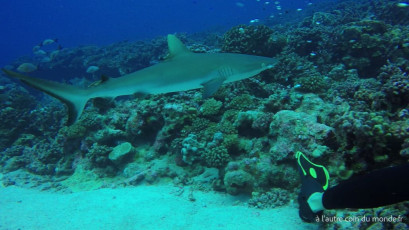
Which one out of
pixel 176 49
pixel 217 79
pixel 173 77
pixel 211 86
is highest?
pixel 176 49

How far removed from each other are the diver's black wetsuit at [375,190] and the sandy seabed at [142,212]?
1019 mm

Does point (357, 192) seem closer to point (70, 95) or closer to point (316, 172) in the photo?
point (316, 172)

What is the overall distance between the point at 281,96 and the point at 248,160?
218 centimetres

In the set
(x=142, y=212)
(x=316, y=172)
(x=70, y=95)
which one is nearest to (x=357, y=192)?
(x=316, y=172)

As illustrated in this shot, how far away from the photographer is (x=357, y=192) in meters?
2.57

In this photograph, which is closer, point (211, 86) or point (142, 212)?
point (211, 86)

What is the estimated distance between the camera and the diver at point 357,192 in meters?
2.31

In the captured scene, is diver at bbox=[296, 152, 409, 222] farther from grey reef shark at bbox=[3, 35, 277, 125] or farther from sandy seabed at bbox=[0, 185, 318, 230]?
grey reef shark at bbox=[3, 35, 277, 125]

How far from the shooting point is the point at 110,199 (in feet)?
17.8

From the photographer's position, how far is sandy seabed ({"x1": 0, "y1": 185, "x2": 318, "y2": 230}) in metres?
4.05

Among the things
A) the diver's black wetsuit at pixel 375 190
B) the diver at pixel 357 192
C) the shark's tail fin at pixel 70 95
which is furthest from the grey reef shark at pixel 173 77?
the diver's black wetsuit at pixel 375 190

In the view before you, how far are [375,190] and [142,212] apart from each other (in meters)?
4.01

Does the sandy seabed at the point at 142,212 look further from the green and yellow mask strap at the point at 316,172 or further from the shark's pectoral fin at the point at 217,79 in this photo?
the shark's pectoral fin at the point at 217,79

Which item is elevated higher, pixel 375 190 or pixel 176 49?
pixel 176 49
